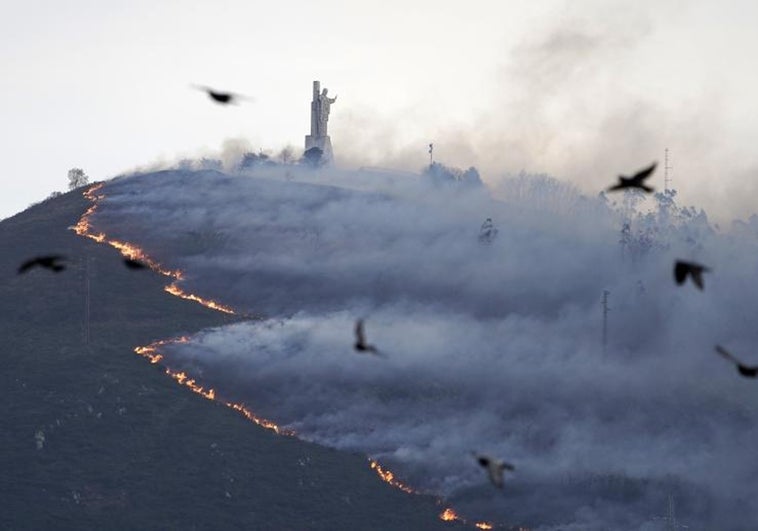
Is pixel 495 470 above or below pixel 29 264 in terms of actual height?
below

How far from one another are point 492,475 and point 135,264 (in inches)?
627

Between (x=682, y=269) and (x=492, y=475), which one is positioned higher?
(x=682, y=269)

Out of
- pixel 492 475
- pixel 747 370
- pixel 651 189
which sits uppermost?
pixel 651 189

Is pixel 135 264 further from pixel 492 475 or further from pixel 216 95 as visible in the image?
pixel 492 475

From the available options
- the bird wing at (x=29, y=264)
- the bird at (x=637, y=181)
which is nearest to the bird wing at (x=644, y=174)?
the bird at (x=637, y=181)

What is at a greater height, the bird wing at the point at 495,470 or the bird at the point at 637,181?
the bird at the point at 637,181

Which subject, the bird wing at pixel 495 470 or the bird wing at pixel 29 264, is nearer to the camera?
the bird wing at pixel 495 470

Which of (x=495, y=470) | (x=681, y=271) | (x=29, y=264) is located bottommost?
(x=495, y=470)

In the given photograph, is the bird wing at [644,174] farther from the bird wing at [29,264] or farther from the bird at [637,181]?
the bird wing at [29,264]

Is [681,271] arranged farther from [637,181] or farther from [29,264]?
[29,264]

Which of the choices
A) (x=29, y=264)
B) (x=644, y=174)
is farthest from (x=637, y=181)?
(x=29, y=264)

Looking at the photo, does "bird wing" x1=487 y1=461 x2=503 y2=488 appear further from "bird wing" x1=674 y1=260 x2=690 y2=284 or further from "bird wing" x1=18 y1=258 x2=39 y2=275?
"bird wing" x1=18 y1=258 x2=39 y2=275

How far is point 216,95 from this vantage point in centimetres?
5188

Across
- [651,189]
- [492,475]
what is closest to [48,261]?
[492,475]
